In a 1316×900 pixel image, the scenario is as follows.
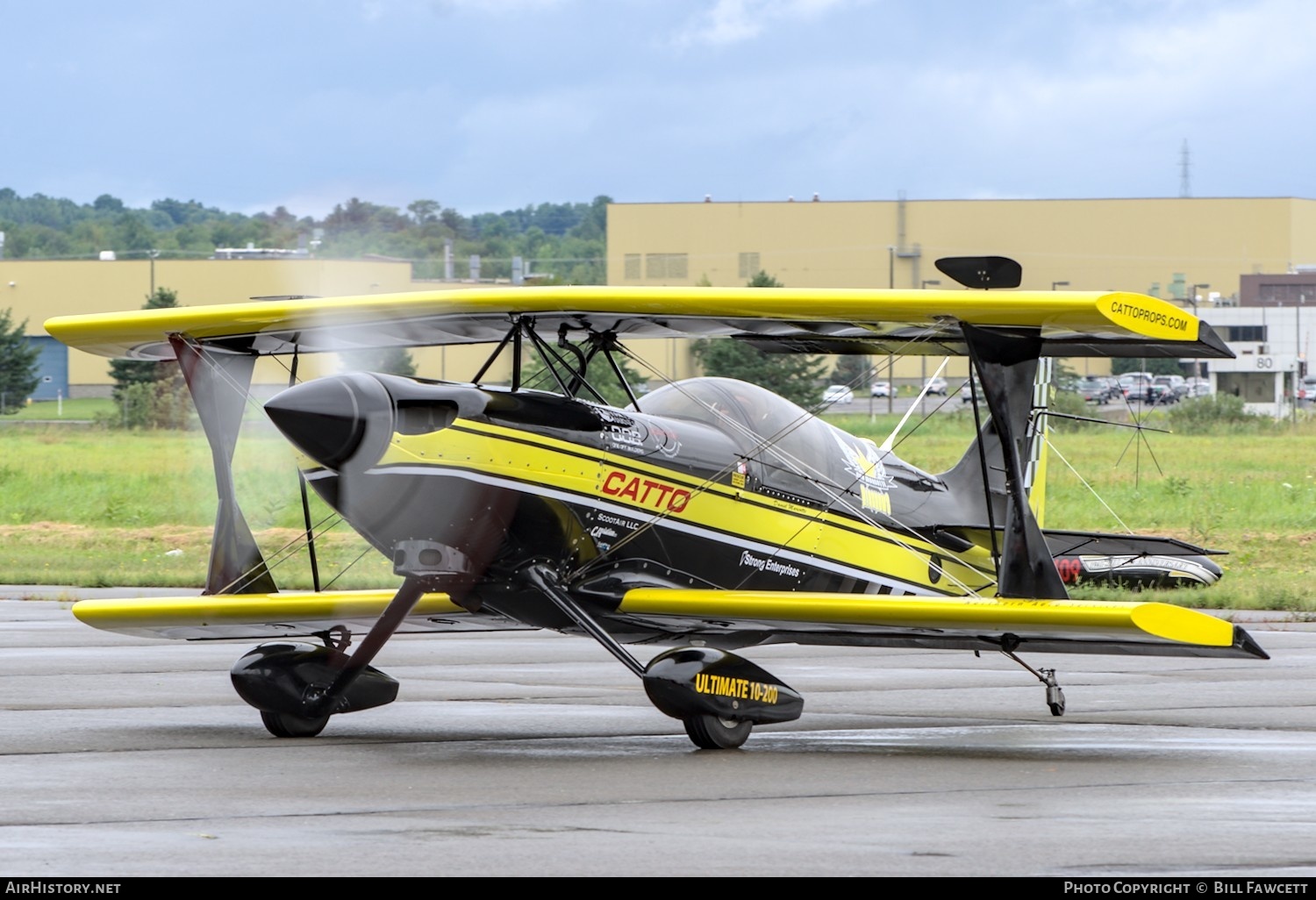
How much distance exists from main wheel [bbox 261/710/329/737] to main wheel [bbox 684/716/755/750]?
7.84ft

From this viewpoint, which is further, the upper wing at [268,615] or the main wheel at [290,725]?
the upper wing at [268,615]

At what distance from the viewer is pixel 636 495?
10867mm

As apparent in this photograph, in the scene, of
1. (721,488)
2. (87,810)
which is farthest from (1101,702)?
(87,810)

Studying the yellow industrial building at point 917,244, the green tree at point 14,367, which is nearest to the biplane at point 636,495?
the green tree at point 14,367

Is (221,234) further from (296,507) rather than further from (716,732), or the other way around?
(716,732)

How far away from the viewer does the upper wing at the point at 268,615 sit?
11.4m

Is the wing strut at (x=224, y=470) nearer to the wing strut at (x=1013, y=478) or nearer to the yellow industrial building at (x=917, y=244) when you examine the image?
the wing strut at (x=1013, y=478)

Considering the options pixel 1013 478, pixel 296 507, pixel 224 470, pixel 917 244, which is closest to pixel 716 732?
pixel 1013 478

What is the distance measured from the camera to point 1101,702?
13188mm

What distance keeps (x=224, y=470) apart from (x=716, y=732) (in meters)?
3.95

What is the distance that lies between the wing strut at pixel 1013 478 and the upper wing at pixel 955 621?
0.17m

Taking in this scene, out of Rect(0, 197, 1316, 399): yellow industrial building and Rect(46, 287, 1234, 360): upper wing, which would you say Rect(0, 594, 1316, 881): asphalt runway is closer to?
Rect(46, 287, 1234, 360): upper wing

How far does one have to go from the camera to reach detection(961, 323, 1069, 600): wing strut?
34.0 feet
